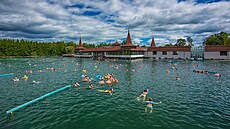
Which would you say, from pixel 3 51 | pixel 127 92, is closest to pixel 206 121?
pixel 127 92

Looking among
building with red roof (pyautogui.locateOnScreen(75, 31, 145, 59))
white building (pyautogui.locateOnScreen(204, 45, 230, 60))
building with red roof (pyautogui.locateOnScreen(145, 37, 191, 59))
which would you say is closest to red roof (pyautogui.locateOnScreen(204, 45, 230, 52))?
white building (pyautogui.locateOnScreen(204, 45, 230, 60))

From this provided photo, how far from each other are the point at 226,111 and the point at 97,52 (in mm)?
65443

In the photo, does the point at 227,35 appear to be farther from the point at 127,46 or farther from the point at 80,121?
the point at 80,121

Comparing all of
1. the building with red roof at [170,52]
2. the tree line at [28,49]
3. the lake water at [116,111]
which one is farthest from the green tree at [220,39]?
the tree line at [28,49]

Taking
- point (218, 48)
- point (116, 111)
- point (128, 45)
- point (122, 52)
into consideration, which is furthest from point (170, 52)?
point (116, 111)

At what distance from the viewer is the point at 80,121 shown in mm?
8836

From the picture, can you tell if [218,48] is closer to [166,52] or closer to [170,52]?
[170,52]

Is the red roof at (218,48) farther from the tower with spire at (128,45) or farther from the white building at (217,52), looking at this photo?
the tower with spire at (128,45)

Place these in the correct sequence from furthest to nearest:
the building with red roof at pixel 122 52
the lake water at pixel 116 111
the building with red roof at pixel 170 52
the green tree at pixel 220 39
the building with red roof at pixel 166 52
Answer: the green tree at pixel 220 39
the building with red roof at pixel 170 52
the building with red roof at pixel 122 52
the building with red roof at pixel 166 52
the lake water at pixel 116 111

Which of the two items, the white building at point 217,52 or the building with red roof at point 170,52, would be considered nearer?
the white building at point 217,52

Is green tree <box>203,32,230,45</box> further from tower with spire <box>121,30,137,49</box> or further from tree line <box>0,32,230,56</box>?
tower with spire <box>121,30,137,49</box>

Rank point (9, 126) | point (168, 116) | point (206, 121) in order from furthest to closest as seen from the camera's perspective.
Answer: point (168, 116) → point (206, 121) → point (9, 126)

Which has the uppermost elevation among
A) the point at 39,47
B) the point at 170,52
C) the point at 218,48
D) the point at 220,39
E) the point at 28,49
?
the point at 220,39

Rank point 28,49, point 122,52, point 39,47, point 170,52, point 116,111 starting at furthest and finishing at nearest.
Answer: point 39,47 < point 28,49 < point 170,52 < point 122,52 < point 116,111
